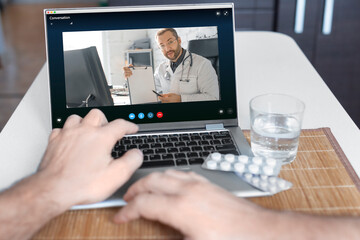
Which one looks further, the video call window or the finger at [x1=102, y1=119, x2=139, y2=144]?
the video call window

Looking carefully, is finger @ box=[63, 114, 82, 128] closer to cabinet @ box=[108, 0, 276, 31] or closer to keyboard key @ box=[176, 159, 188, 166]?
keyboard key @ box=[176, 159, 188, 166]

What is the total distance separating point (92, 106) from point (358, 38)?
5.89 feet

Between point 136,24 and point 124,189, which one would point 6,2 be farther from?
point 124,189

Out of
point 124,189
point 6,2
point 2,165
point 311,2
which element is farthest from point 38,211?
point 6,2

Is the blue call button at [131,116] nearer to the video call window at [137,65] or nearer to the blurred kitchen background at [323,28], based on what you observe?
the video call window at [137,65]

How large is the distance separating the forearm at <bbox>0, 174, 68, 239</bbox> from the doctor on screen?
35 cm

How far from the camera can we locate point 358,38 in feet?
7.49

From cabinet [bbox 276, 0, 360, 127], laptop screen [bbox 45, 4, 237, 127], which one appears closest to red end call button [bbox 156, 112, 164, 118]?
laptop screen [bbox 45, 4, 237, 127]

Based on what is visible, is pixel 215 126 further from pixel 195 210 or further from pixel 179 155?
pixel 195 210

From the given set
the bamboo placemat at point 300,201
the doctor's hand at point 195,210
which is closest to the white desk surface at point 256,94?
the bamboo placemat at point 300,201

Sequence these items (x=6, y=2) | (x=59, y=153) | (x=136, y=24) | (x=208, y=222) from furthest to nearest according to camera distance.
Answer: (x=6, y=2), (x=136, y=24), (x=59, y=153), (x=208, y=222)

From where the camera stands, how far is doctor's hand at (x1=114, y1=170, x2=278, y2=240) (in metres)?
0.58

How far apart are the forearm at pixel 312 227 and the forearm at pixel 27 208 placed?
0.31 metres

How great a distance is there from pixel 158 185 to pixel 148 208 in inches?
1.5
